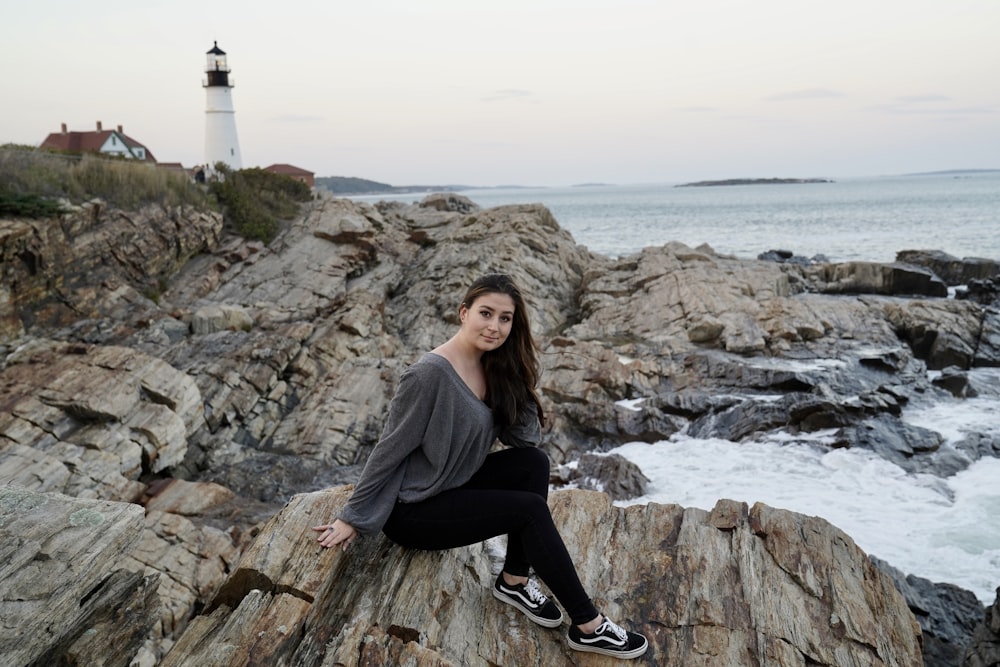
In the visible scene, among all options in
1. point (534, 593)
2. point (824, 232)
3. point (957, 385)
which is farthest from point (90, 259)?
point (824, 232)

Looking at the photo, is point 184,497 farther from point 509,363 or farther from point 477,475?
point 509,363

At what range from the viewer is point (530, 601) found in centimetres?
412

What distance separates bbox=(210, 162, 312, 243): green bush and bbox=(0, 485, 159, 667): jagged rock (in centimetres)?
1978

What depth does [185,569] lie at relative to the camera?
814 centimetres

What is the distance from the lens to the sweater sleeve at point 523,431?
4.38 metres

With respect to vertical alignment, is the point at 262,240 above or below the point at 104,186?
below

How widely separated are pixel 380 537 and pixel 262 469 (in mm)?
8100

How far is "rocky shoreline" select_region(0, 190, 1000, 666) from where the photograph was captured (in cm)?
399

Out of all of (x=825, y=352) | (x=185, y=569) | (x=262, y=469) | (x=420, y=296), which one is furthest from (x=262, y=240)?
(x=825, y=352)

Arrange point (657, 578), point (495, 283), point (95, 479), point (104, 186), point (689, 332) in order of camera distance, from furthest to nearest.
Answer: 1. point (104, 186)
2. point (689, 332)
3. point (95, 479)
4. point (657, 578)
5. point (495, 283)

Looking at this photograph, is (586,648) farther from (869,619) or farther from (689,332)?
(689,332)

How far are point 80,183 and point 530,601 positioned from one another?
20.0m

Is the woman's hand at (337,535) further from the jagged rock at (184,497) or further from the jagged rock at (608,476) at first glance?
the jagged rock at (608,476)

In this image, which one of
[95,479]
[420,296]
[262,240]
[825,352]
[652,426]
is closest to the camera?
[95,479]
